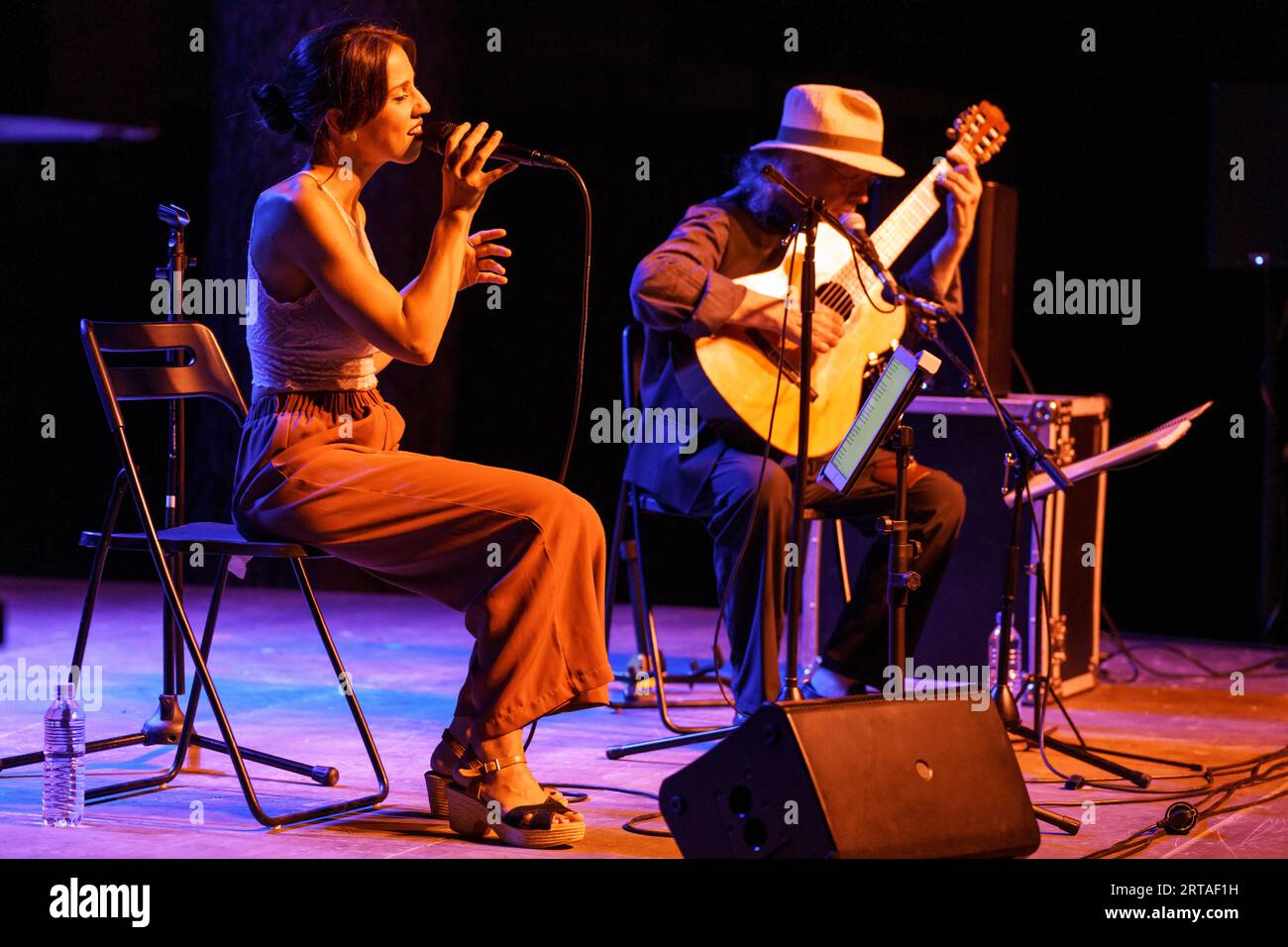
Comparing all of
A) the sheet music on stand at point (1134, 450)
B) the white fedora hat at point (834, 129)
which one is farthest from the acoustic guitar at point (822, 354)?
the sheet music on stand at point (1134, 450)

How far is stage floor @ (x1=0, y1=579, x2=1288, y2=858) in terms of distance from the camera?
9.15 feet

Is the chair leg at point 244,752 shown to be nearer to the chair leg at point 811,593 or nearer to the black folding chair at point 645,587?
the black folding chair at point 645,587

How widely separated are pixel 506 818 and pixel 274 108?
140cm

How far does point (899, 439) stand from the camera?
314 centimetres

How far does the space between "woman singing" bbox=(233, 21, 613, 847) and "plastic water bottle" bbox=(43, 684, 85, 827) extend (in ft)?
1.61

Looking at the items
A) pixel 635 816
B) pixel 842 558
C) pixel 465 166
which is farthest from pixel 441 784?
pixel 842 558

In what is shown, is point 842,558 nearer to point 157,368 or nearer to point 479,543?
point 479,543

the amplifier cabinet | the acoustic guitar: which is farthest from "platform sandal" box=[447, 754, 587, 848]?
the amplifier cabinet

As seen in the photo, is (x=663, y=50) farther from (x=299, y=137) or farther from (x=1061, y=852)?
(x=1061, y=852)

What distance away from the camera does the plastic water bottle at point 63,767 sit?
2.85 meters

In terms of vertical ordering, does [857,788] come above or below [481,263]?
below

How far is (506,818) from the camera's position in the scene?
276cm

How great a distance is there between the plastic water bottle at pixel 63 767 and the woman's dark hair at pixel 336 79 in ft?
3.83

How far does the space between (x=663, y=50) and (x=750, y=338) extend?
8.09 feet
